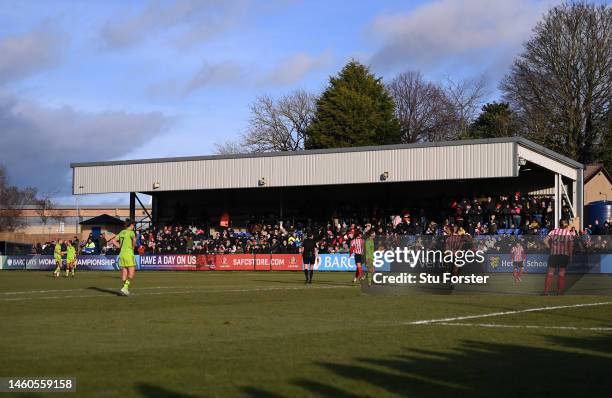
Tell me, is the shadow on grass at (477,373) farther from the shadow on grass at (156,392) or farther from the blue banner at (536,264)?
the blue banner at (536,264)

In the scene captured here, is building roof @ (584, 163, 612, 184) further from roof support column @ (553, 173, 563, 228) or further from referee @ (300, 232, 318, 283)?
referee @ (300, 232, 318, 283)

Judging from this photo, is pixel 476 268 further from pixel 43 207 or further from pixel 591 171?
pixel 43 207

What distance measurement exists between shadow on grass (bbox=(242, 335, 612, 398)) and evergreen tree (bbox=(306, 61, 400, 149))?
6656cm

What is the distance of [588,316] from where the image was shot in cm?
1684

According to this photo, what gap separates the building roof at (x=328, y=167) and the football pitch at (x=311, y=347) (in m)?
26.9

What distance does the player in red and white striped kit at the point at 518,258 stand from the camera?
23.9m

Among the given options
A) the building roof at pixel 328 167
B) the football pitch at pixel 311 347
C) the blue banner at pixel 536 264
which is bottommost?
the football pitch at pixel 311 347

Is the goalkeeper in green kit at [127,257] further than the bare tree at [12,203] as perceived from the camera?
No

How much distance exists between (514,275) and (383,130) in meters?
55.7

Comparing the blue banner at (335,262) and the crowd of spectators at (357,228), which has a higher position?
the crowd of spectators at (357,228)

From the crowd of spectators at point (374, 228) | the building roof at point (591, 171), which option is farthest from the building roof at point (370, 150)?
the building roof at point (591, 171)

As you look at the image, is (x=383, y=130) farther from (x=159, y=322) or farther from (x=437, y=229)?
(x=159, y=322)

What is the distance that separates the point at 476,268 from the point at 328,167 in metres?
28.8

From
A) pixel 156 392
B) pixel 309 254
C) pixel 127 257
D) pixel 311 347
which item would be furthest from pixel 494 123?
pixel 156 392
